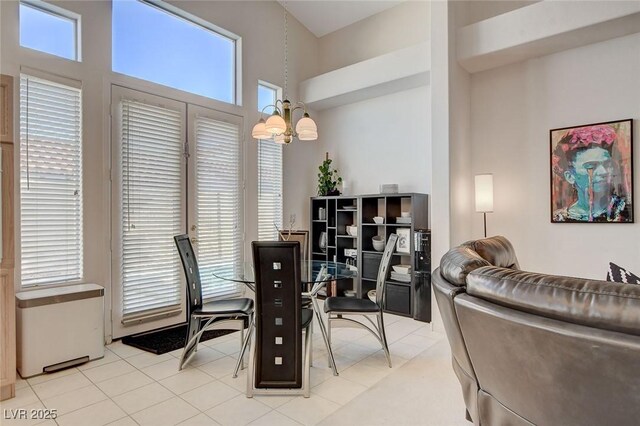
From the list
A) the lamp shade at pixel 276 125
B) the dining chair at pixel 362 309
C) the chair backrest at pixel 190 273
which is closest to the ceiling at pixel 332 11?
the lamp shade at pixel 276 125

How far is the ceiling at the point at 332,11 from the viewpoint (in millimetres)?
5000

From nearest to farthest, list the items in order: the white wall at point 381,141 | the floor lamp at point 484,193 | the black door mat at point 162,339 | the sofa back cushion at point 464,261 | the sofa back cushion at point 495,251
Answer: the sofa back cushion at point 464,261, the sofa back cushion at point 495,251, the black door mat at point 162,339, the floor lamp at point 484,193, the white wall at point 381,141

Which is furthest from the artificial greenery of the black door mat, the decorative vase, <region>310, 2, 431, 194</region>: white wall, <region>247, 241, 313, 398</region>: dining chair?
<region>247, 241, 313, 398</region>: dining chair

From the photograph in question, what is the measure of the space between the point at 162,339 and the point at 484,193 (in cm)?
368

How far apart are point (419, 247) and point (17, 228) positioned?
3.87 meters

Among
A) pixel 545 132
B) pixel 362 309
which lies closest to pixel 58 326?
pixel 362 309

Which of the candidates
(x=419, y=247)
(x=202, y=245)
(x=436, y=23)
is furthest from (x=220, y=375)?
(x=436, y=23)

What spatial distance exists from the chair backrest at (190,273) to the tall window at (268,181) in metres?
2.01

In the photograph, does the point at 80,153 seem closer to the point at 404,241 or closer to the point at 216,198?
the point at 216,198

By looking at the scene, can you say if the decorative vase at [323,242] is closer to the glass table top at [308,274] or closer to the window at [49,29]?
the glass table top at [308,274]

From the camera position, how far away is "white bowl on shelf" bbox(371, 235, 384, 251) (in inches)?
183

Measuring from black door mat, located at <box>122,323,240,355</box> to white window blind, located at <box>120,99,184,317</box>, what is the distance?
0.24 meters

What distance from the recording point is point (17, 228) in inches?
113

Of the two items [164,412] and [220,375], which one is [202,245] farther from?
[164,412]
